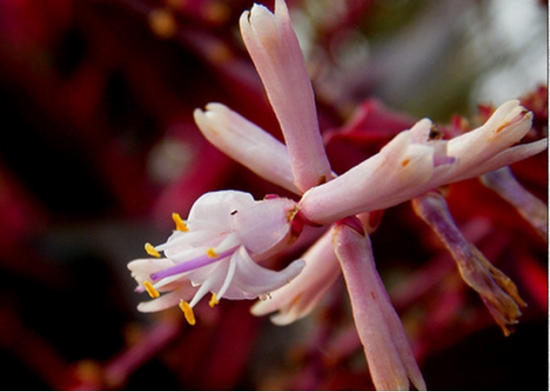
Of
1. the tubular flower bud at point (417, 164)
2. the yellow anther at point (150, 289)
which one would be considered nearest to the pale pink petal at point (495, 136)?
the tubular flower bud at point (417, 164)

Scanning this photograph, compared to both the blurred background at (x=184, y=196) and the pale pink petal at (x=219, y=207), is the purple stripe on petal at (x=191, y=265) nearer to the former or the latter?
the pale pink petal at (x=219, y=207)

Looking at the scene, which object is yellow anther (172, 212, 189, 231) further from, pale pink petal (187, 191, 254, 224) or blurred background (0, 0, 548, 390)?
blurred background (0, 0, 548, 390)

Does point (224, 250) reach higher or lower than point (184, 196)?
lower

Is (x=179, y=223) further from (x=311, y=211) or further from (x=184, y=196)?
(x=184, y=196)

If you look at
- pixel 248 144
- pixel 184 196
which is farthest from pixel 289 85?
pixel 184 196

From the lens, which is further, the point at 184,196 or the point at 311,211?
the point at 184,196
